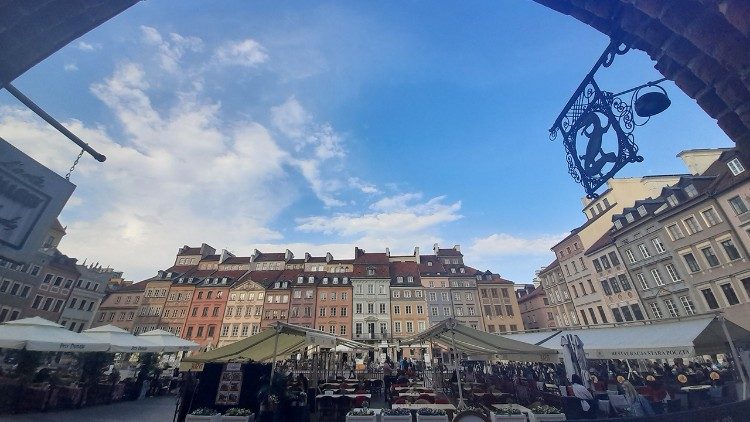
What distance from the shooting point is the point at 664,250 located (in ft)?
92.1

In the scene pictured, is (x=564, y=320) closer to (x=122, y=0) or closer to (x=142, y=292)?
(x=122, y=0)

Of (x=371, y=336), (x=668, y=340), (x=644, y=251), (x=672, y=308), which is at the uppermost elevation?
(x=644, y=251)

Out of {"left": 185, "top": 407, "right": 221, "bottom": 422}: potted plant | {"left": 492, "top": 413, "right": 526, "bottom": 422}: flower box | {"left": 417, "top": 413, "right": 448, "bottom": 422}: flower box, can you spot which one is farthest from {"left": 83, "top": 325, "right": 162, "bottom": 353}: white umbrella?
{"left": 492, "top": 413, "right": 526, "bottom": 422}: flower box

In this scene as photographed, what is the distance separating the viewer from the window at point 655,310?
27895mm

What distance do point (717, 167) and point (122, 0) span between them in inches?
1675

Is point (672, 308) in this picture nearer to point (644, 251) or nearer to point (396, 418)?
point (644, 251)

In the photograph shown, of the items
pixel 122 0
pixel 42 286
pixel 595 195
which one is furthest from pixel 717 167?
pixel 42 286

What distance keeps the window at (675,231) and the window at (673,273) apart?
2.75 m

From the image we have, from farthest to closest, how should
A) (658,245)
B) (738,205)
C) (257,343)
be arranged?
(658,245) → (738,205) → (257,343)

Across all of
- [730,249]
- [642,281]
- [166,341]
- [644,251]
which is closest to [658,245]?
[644,251]

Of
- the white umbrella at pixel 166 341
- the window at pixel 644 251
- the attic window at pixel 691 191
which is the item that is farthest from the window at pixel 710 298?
the white umbrella at pixel 166 341

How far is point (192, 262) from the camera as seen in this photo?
180ft

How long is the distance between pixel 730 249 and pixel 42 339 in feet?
140

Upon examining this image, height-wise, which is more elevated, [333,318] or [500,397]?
[333,318]
